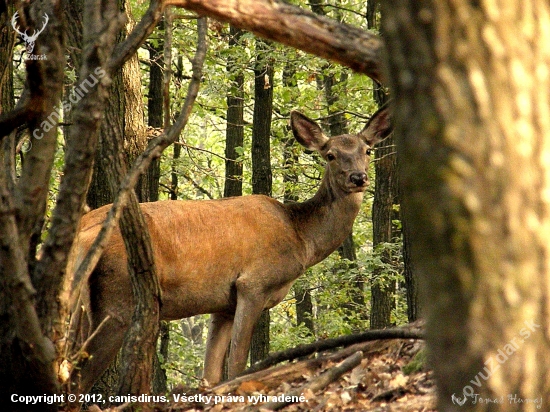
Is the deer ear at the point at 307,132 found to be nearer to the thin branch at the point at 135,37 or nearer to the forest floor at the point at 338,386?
the forest floor at the point at 338,386

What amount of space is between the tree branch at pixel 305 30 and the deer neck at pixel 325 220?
4621 millimetres

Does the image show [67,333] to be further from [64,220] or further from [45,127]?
[45,127]

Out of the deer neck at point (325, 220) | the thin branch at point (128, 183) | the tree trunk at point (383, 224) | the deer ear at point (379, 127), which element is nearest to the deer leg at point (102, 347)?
the deer neck at point (325, 220)

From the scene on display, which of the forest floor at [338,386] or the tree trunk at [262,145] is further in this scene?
the tree trunk at [262,145]

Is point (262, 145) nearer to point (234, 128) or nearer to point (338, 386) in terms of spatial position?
point (234, 128)

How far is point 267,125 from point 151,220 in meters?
6.70

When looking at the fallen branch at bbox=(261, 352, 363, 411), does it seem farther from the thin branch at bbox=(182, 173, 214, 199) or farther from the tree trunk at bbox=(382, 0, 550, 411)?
the thin branch at bbox=(182, 173, 214, 199)

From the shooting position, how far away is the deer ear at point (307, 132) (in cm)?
1034

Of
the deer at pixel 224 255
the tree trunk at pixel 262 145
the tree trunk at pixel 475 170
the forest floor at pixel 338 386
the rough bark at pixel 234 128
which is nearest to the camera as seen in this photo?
the tree trunk at pixel 475 170

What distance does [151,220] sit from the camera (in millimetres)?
8711

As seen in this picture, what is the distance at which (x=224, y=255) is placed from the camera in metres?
9.06

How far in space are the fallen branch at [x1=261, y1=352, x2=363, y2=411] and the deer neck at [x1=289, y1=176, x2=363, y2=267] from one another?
3553mm

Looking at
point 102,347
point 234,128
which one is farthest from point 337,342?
point 234,128

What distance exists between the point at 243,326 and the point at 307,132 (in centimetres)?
289
